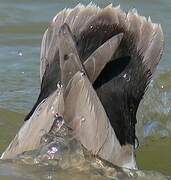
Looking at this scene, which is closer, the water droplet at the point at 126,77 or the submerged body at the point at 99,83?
the submerged body at the point at 99,83

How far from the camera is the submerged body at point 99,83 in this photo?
447 centimetres

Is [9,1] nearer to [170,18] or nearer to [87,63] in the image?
[170,18]

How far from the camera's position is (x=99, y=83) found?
483cm

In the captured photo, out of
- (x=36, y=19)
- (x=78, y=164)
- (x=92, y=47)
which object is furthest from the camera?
(x=36, y=19)

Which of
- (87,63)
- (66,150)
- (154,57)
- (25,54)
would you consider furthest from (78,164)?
(25,54)

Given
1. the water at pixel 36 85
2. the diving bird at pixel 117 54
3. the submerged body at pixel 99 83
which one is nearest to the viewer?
the submerged body at pixel 99 83

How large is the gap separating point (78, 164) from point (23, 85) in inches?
83.7

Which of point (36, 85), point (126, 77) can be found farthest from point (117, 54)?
point (36, 85)

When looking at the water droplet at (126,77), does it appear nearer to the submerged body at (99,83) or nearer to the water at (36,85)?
the submerged body at (99,83)

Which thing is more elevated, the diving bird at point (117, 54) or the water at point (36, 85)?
the diving bird at point (117, 54)

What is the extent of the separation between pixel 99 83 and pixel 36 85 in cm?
170

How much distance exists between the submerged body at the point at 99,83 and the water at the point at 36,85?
251mm

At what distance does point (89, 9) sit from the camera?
4957 mm

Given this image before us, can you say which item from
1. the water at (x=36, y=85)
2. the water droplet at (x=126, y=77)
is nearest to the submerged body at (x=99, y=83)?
the water droplet at (x=126, y=77)
